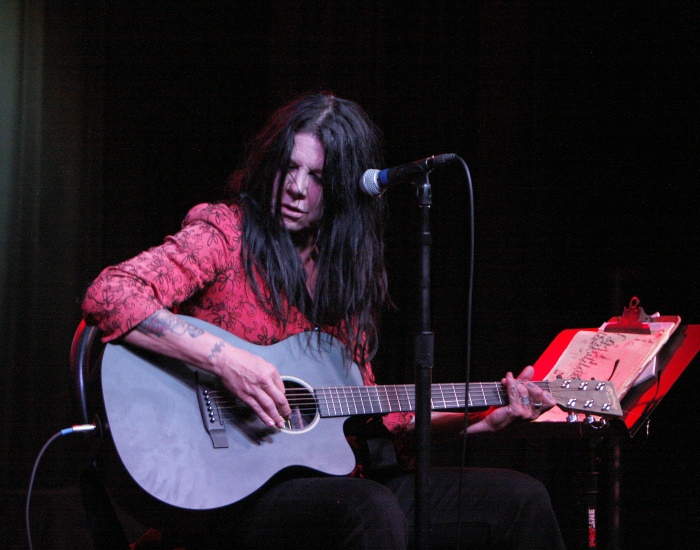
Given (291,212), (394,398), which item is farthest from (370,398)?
(291,212)

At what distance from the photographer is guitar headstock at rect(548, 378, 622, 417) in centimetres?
194

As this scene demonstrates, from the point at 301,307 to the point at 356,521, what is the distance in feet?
2.36

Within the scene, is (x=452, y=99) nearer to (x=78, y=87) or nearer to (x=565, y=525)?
(x=78, y=87)

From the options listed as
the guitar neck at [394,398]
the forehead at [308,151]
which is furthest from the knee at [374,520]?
the forehead at [308,151]

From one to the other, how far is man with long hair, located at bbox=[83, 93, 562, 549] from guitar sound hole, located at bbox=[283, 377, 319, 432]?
50 millimetres

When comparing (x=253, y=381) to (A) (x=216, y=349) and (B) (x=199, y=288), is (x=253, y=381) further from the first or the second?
(B) (x=199, y=288)

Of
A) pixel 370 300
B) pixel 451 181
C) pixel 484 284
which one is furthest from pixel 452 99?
pixel 370 300

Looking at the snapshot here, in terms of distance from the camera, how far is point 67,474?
3.24 m

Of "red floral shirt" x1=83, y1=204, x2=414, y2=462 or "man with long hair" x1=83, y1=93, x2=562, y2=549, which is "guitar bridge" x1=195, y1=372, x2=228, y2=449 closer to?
"man with long hair" x1=83, y1=93, x2=562, y2=549

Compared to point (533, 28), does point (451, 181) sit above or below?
below

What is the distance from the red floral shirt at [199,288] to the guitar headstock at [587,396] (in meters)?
0.45

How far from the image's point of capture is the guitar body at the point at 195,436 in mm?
1465

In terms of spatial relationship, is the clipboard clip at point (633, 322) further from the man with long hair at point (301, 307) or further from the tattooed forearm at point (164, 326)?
the tattooed forearm at point (164, 326)

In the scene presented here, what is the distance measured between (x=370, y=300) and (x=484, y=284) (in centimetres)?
138
